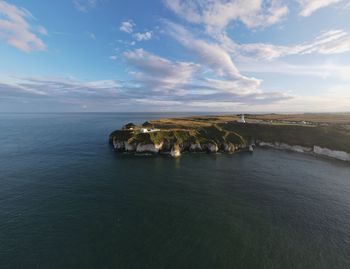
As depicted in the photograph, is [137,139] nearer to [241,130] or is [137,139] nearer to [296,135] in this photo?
[241,130]

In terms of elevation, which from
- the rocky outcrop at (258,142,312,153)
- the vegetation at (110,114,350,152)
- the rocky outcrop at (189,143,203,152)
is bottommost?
the rocky outcrop at (258,142,312,153)

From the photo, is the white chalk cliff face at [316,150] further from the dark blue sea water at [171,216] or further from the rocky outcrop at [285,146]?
the dark blue sea water at [171,216]

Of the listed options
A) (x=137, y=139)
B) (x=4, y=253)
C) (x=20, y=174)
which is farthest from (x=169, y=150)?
(x=4, y=253)

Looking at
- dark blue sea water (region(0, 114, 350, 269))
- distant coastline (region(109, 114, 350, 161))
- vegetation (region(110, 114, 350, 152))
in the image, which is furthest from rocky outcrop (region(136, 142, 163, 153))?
dark blue sea water (region(0, 114, 350, 269))

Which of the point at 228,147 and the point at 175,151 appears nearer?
the point at 175,151

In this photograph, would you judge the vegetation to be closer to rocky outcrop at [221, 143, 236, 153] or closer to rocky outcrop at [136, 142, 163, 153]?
rocky outcrop at [136, 142, 163, 153]

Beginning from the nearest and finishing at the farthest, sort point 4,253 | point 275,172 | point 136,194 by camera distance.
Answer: point 4,253 → point 136,194 → point 275,172

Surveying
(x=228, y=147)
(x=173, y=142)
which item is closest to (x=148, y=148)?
(x=173, y=142)

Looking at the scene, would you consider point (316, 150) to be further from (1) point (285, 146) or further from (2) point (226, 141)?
(2) point (226, 141)
